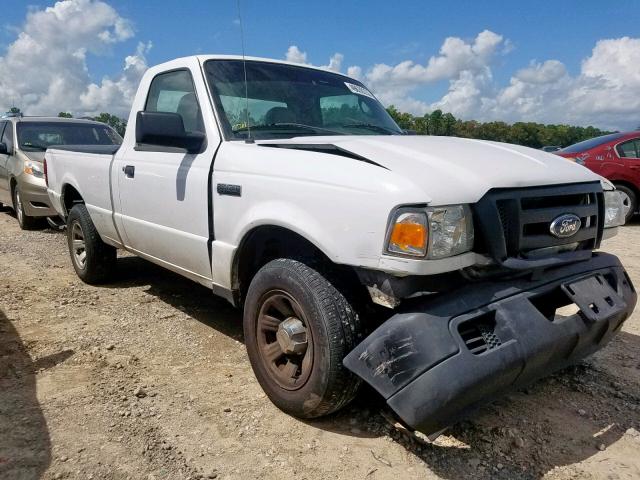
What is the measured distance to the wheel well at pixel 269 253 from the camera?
2664mm

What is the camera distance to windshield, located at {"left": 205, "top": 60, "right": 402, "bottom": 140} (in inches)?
132

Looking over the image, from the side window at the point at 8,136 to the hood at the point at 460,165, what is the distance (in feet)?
23.9

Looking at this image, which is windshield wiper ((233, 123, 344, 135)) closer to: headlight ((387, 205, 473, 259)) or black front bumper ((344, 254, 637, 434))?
headlight ((387, 205, 473, 259))

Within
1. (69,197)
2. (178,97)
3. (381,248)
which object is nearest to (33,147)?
(69,197)

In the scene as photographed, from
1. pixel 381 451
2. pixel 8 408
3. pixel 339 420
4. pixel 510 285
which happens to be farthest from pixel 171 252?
pixel 510 285

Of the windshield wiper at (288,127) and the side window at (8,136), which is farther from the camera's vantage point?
the side window at (8,136)

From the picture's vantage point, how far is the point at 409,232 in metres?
2.16

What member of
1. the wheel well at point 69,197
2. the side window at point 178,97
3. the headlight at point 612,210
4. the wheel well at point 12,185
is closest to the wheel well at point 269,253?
the side window at point 178,97

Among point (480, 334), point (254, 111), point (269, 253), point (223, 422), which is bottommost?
point (223, 422)

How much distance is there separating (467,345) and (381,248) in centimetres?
53

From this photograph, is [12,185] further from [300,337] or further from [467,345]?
[467,345]

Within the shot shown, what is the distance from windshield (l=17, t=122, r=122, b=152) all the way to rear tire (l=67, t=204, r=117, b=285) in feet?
11.8

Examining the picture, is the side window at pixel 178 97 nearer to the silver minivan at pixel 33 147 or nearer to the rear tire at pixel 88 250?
the rear tire at pixel 88 250

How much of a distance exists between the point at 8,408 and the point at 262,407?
135 cm
